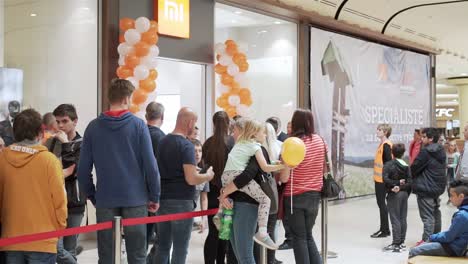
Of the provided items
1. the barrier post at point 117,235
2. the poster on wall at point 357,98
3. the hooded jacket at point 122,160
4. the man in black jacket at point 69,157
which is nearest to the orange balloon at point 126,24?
the man in black jacket at point 69,157

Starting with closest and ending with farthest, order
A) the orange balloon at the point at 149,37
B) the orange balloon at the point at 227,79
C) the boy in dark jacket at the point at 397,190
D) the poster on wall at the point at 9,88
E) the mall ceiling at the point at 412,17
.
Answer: the poster on wall at the point at 9,88, the boy in dark jacket at the point at 397,190, the orange balloon at the point at 149,37, the orange balloon at the point at 227,79, the mall ceiling at the point at 412,17

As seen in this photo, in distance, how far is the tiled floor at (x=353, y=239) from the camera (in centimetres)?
611

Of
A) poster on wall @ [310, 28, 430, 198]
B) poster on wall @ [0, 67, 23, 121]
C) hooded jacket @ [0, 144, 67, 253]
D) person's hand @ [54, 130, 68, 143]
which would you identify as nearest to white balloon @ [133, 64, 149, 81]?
poster on wall @ [0, 67, 23, 121]

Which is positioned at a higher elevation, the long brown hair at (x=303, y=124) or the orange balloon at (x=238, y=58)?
the orange balloon at (x=238, y=58)

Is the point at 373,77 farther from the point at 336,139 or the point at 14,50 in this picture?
the point at 14,50

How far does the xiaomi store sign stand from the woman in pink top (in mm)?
3567

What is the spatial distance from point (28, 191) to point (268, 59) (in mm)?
7342

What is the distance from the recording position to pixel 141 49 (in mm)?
6758

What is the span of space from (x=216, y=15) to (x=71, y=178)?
17.3 ft

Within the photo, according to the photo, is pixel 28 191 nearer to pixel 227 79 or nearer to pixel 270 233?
pixel 270 233

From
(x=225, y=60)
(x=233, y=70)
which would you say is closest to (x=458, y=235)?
(x=233, y=70)

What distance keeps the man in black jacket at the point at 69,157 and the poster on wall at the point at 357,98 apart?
6.45 metres

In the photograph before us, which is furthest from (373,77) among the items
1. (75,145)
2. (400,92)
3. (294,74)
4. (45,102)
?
(75,145)

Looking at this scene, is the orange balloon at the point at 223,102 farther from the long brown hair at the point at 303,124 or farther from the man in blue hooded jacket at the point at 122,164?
the man in blue hooded jacket at the point at 122,164
